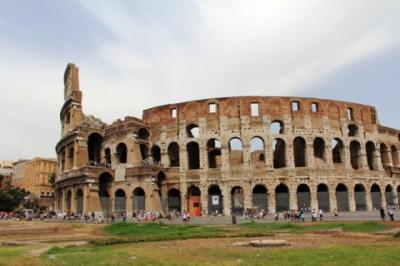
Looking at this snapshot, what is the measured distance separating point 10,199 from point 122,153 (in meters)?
27.9

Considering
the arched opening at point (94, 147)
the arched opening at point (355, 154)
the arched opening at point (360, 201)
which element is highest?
the arched opening at point (94, 147)

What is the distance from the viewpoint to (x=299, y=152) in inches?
1658

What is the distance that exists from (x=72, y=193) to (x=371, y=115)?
32089 mm

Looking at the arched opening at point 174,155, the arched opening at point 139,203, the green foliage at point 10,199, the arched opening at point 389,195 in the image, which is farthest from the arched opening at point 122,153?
the arched opening at point 389,195

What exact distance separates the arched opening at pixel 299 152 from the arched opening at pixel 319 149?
132cm

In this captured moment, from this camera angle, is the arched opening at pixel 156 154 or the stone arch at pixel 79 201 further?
the arched opening at pixel 156 154

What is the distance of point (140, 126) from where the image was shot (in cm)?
4022

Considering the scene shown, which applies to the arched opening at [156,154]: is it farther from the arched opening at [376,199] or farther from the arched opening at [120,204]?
the arched opening at [376,199]

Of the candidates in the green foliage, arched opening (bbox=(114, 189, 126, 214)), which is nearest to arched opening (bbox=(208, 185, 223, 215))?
arched opening (bbox=(114, 189, 126, 214))

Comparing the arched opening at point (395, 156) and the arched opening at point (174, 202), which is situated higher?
the arched opening at point (395, 156)

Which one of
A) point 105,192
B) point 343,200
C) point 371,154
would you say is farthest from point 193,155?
point 371,154

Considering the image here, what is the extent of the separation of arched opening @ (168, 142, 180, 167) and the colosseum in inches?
4.1

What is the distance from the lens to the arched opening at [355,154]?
41406mm

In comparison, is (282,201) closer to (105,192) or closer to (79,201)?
(105,192)
